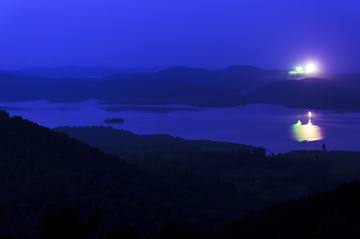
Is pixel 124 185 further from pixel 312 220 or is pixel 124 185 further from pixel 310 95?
pixel 310 95

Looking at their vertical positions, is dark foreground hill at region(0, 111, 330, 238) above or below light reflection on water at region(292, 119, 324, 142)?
below

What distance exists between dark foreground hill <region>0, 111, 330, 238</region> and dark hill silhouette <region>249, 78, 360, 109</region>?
2675 inches

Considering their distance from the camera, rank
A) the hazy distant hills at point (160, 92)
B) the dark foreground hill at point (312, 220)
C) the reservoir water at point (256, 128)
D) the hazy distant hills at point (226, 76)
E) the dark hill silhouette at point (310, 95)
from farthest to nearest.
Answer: the hazy distant hills at point (226, 76) → the hazy distant hills at point (160, 92) → the dark hill silhouette at point (310, 95) → the reservoir water at point (256, 128) → the dark foreground hill at point (312, 220)

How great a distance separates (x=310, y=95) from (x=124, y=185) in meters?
95.7

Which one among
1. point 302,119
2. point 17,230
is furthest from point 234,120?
point 17,230

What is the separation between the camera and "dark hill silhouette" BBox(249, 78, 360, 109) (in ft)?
301

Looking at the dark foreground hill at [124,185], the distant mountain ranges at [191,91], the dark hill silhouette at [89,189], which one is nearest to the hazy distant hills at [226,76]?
the distant mountain ranges at [191,91]

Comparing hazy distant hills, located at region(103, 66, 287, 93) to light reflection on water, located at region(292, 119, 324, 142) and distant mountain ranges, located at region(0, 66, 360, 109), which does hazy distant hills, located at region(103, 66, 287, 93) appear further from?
light reflection on water, located at region(292, 119, 324, 142)

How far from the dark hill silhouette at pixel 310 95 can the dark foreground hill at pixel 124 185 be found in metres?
68.0

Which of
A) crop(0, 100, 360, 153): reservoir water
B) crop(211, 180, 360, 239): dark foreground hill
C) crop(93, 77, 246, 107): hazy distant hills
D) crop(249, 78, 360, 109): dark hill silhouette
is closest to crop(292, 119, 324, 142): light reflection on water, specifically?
crop(0, 100, 360, 153): reservoir water

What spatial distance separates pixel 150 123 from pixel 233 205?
4334cm

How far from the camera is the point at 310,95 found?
4134 inches

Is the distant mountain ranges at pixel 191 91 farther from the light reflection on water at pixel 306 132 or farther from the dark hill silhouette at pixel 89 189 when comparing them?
the dark hill silhouette at pixel 89 189

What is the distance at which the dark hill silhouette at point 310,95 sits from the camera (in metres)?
91.9
